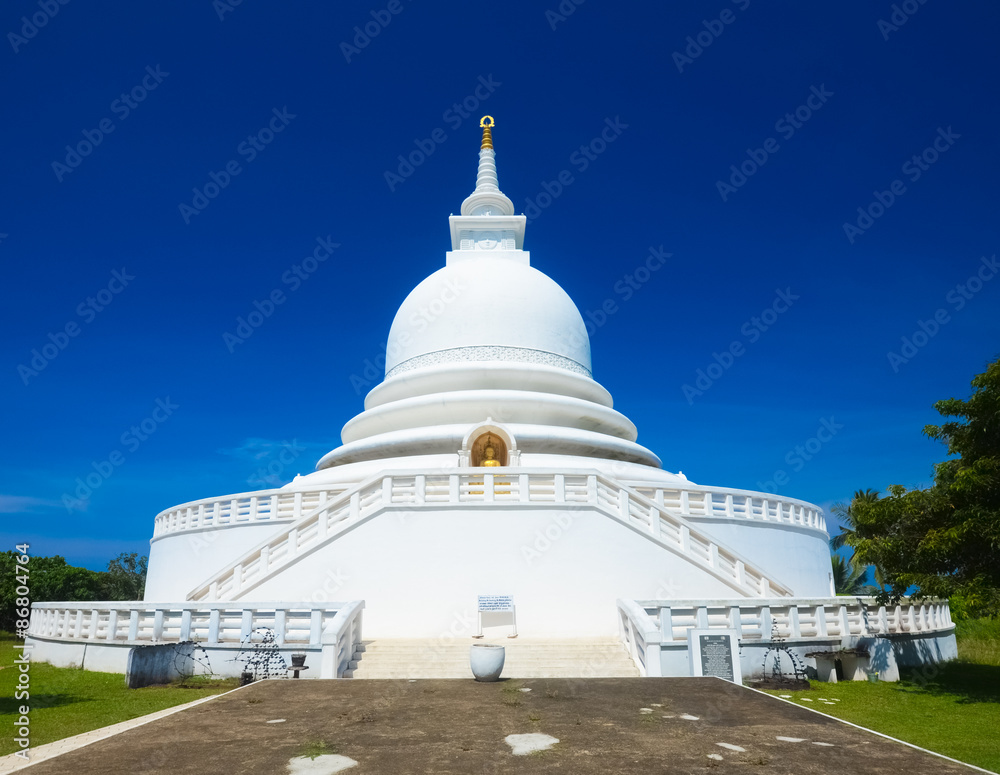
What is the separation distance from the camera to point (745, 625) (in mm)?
14305

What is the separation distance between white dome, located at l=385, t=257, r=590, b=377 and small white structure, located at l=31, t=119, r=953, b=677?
9 centimetres

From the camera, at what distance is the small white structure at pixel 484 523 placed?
1675cm

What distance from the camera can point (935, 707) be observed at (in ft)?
41.1

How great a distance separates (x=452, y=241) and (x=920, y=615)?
25758mm

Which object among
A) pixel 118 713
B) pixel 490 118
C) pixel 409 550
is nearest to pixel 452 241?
pixel 490 118

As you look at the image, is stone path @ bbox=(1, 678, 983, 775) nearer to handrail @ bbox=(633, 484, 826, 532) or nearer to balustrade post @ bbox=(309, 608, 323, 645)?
balustrade post @ bbox=(309, 608, 323, 645)

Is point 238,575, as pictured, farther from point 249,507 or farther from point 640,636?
point 640,636

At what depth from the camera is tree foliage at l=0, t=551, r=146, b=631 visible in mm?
31000

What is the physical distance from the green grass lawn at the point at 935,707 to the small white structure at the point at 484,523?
172 centimetres

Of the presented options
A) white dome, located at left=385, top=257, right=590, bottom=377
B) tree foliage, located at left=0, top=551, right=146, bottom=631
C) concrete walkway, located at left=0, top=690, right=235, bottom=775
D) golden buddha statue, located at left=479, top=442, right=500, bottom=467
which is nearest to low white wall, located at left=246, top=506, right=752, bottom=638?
golden buddha statue, located at left=479, top=442, right=500, bottom=467

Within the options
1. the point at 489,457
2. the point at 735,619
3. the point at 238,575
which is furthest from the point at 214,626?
the point at 489,457

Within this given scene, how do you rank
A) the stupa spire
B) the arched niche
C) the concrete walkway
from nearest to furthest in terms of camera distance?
the concrete walkway
the arched niche
the stupa spire

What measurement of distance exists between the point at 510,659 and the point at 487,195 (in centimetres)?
2676

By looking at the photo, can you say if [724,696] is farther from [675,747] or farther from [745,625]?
[745,625]
